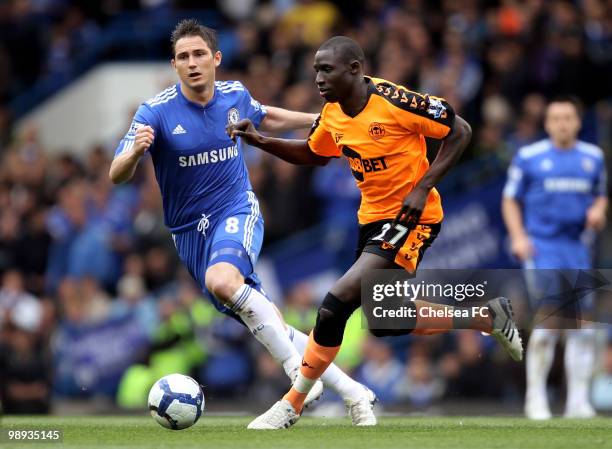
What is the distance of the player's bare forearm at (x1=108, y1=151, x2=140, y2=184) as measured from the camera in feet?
30.4

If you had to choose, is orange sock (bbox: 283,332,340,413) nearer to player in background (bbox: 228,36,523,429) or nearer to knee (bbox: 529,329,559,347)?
player in background (bbox: 228,36,523,429)

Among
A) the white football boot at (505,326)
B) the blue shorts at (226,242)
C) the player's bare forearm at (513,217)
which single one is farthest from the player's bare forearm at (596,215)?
the blue shorts at (226,242)

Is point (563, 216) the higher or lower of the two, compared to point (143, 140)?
lower

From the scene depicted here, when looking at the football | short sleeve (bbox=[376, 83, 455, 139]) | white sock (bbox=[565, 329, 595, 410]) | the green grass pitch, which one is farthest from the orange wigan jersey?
white sock (bbox=[565, 329, 595, 410])

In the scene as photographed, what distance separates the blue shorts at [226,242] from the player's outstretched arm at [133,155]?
80cm

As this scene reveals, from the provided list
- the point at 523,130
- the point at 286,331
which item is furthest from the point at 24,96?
the point at 286,331

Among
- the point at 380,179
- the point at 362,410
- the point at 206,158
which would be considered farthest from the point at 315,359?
the point at 206,158

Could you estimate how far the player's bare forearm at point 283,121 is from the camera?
34.7 ft

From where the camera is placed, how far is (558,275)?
12.1 metres

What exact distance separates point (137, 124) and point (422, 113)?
1.91 m

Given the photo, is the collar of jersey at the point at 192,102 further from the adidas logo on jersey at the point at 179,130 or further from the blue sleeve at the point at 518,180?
the blue sleeve at the point at 518,180

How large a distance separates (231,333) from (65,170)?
5.22 m

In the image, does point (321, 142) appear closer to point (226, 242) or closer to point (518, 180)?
point (226, 242)

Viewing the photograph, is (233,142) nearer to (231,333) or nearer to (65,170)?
(231,333)
